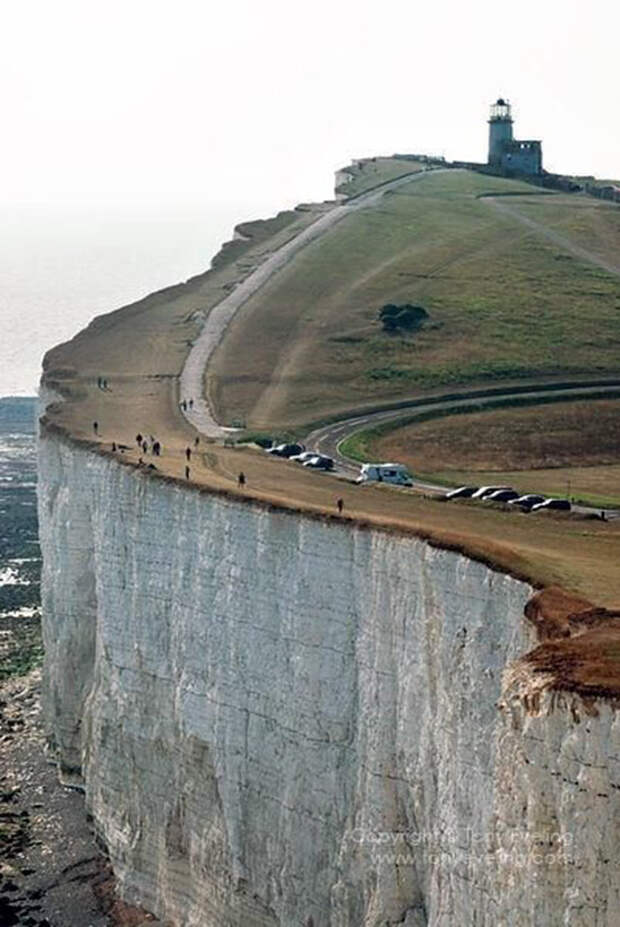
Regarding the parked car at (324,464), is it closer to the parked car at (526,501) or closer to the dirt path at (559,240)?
the parked car at (526,501)

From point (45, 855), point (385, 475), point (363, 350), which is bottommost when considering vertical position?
point (45, 855)

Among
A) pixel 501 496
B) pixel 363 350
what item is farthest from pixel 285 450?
pixel 363 350

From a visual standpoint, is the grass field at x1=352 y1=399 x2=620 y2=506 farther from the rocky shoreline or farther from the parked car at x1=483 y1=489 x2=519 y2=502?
the rocky shoreline

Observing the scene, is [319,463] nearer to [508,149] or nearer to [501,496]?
[501,496]

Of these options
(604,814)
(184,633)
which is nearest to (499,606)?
(604,814)

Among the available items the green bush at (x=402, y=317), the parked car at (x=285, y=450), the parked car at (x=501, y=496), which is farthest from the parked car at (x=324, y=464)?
the green bush at (x=402, y=317)

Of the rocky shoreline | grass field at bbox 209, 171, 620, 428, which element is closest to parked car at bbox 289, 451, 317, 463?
grass field at bbox 209, 171, 620, 428
